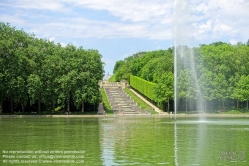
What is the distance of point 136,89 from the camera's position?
388 ft

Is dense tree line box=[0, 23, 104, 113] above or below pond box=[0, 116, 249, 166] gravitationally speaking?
above

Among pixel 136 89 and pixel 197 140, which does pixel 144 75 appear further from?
pixel 197 140

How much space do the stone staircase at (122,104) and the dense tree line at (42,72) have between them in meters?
6.21

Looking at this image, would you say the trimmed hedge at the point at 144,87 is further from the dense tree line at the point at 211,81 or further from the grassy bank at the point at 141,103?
the dense tree line at the point at 211,81

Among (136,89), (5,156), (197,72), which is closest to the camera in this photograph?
(5,156)

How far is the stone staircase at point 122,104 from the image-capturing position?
8294 cm

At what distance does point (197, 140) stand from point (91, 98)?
161 ft

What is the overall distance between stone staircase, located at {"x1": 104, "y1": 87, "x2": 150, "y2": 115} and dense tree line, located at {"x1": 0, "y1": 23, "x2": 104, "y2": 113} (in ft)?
20.4

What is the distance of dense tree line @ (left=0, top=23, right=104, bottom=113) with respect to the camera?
244ft

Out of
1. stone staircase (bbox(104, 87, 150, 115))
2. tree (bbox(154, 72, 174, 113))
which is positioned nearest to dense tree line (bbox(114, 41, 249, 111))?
tree (bbox(154, 72, 174, 113))

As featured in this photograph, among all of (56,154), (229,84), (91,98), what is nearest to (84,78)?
(91,98)

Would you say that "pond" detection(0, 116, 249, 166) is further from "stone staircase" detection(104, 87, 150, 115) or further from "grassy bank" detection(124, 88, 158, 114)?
"grassy bank" detection(124, 88, 158, 114)

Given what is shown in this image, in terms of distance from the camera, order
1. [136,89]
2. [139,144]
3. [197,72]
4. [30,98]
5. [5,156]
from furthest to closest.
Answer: [136,89] < [197,72] < [30,98] < [139,144] < [5,156]

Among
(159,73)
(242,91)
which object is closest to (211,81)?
(242,91)
